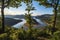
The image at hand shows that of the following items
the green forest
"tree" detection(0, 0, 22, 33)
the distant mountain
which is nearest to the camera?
the green forest

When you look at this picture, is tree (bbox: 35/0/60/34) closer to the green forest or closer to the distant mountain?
the green forest

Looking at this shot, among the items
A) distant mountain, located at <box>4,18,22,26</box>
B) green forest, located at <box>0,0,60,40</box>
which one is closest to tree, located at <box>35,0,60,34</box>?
green forest, located at <box>0,0,60,40</box>

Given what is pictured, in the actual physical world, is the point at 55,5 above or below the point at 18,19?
above

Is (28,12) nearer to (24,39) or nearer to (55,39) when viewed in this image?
(24,39)

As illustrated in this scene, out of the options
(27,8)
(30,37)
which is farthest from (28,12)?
(30,37)

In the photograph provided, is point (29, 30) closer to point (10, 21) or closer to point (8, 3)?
point (8, 3)

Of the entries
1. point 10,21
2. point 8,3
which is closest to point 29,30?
point 8,3

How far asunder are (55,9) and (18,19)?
12.3 meters

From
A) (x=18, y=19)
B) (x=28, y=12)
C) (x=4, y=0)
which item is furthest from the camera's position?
(x=18, y=19)

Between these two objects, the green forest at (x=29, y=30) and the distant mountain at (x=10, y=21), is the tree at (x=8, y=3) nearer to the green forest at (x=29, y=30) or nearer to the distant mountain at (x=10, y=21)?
the green forest at (x=29, y=30)

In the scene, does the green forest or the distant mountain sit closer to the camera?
the green forest

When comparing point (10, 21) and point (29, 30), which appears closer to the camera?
point (29, 30)

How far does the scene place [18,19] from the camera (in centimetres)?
3772

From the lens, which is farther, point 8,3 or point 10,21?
point 10,21
